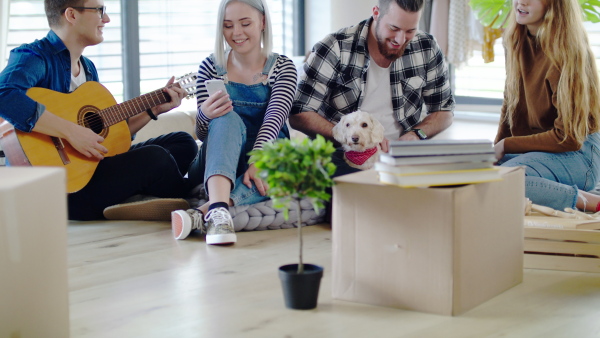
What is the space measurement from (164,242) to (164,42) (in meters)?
2.72

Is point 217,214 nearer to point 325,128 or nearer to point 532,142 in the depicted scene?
point 325,128

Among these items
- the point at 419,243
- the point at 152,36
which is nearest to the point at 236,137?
the point at 419,243

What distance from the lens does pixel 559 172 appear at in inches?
110

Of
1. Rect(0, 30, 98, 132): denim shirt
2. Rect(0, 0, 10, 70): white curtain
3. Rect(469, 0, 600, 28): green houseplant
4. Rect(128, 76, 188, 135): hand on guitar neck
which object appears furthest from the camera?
Rect(469, 0, 600, 28): green houseplant

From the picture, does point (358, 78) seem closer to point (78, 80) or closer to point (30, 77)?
point (78, 80)

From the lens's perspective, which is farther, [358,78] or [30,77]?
[358,78]

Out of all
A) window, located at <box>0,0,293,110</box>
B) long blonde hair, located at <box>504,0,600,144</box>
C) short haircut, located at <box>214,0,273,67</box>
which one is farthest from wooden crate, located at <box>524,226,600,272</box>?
window, located at <box>0,0,293,110</box>

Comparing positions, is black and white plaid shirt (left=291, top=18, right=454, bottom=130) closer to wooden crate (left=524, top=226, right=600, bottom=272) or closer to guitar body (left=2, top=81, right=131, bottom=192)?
guitar body (left=2, top=81, right=131, bottom=192)

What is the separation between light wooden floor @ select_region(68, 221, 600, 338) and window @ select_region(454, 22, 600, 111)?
4150 millimetres

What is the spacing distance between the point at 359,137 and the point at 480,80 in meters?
3.88

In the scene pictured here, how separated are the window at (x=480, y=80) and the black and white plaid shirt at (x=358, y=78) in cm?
318

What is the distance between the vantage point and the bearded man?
291 centimetres

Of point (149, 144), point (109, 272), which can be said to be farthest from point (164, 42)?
point (109, 272)

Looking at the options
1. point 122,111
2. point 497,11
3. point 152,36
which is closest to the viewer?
point 122,111
